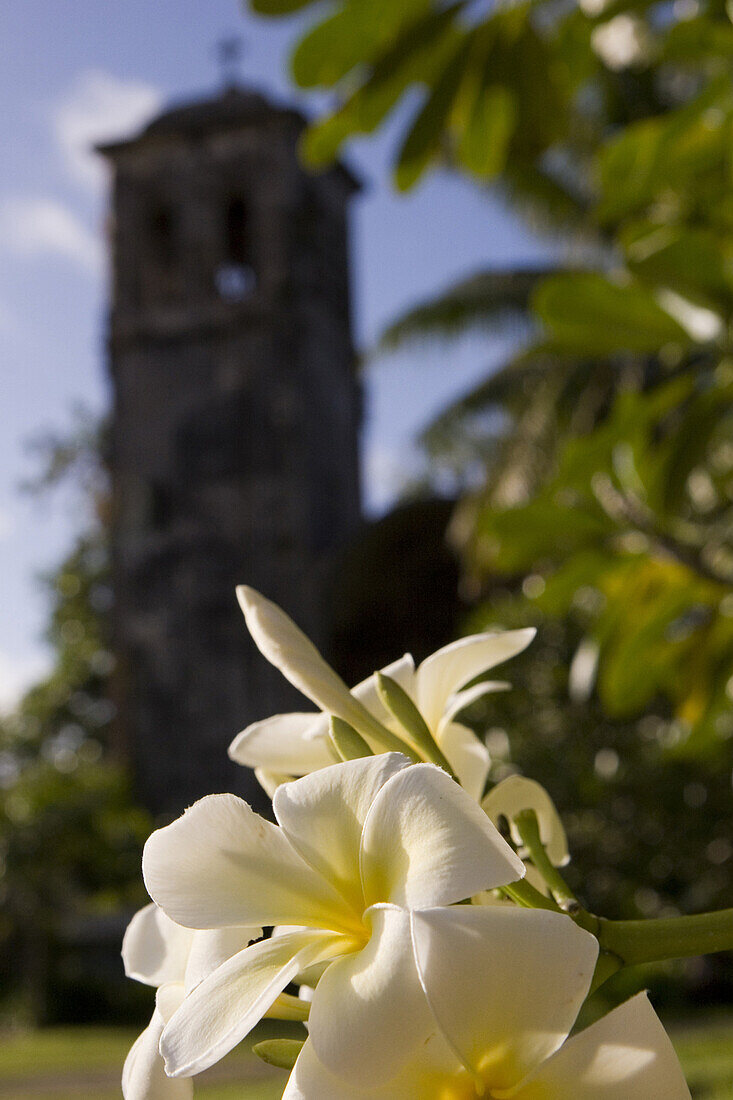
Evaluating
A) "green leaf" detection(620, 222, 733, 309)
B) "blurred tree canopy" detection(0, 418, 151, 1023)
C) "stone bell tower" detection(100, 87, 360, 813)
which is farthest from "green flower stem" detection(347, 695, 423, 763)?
"stone bell tower" detection(100, 87, 360, 813)

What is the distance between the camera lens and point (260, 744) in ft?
1.60

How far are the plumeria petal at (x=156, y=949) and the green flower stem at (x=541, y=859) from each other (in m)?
0.13

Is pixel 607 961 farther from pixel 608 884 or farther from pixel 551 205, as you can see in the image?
pixel 551 205

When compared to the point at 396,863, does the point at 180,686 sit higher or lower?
lower

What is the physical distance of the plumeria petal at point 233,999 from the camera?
335 mm

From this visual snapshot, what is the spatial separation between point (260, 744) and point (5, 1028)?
9556 millimetres

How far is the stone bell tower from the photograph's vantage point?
12758mm

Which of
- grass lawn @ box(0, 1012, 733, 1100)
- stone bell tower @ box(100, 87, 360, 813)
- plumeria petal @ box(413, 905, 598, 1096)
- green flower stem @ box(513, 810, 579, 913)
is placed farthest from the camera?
stone bell tower @ box(100, 87, 360, 813)

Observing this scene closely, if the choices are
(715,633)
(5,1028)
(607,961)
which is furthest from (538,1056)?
(5,1028)

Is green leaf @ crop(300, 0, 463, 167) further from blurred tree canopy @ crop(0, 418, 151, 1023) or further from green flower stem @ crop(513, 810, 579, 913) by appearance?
blurred tree canopy @ crop(0, 418, 151, 1023)

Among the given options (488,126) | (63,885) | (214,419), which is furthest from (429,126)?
(214,419)

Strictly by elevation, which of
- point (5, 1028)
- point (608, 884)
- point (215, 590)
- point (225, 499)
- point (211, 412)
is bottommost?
point (5, 1028)

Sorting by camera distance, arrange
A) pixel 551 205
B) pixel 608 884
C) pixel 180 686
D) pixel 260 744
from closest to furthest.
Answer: pixel 260 744 < pixel 608 884 < pixel 551 205 < pixel 180 686

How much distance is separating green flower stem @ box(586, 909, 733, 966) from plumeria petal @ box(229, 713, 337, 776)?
149 millimetres
